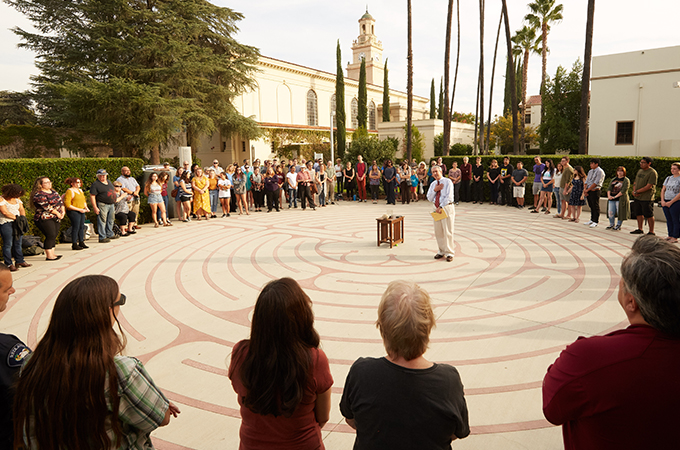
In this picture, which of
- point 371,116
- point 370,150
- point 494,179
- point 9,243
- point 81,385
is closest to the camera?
point 81,385

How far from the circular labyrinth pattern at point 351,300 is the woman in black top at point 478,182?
5.99 m

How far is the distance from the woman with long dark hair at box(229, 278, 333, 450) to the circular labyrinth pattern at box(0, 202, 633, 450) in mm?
1223

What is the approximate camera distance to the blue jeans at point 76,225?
997 centimetres

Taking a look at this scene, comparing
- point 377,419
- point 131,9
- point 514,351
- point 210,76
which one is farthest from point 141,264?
point 210,76

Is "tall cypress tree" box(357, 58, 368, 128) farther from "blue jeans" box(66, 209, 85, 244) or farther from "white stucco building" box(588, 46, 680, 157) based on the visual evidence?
"blue jeans" box(66, 209, 85, 244)

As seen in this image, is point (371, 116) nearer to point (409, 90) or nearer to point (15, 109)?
point (409, 90)

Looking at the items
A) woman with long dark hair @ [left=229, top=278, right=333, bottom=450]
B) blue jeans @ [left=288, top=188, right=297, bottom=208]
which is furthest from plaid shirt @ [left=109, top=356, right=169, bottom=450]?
blue jeans @ [left=288, top=188, right=297, bottom=208]

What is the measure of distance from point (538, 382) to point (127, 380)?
352cm

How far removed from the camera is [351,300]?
20.9 feet

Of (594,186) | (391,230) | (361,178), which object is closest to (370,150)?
(361,178)

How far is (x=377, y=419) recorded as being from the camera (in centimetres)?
194

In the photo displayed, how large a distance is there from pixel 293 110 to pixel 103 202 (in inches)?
1428

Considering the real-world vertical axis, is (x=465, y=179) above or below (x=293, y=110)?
below

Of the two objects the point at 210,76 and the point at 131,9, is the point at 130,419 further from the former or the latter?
the point at 210,76
